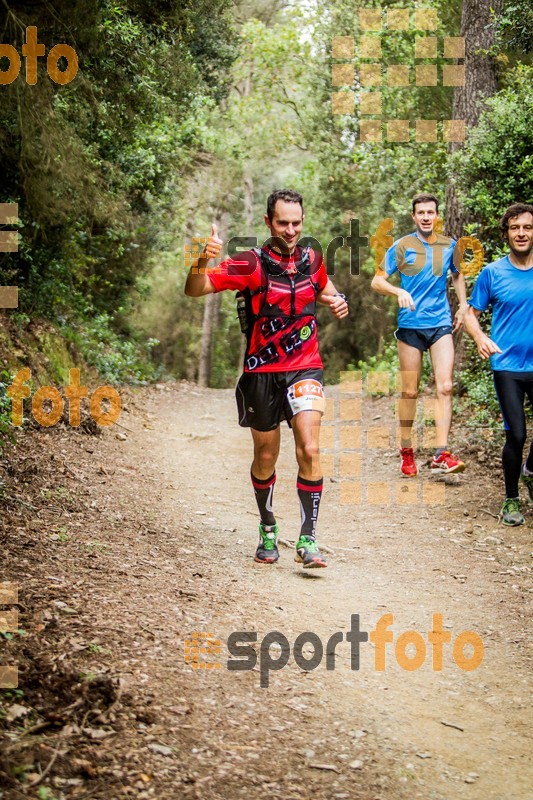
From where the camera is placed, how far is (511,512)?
6906 millimetres

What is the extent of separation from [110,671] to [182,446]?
7.35 meters

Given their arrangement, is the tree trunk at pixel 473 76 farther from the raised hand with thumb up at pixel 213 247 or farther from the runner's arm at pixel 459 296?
the raised hand with thumb up at pixel 213 247

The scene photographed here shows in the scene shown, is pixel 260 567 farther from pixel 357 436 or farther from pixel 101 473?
pixel 357 436

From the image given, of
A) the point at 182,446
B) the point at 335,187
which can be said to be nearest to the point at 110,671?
the point at 182,446

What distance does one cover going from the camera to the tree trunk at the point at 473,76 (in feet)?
36.7

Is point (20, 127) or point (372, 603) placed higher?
point (20, 127)

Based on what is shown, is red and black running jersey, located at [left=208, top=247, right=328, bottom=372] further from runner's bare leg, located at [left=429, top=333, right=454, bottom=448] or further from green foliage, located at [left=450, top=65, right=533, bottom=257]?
green foliage, located at [left=450, top=65, right=533, bottom=257]

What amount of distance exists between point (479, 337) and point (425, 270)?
156cm

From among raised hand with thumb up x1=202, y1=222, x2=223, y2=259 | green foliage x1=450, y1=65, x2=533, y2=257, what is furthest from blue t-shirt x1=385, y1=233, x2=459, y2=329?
raised hand with thumb up x1=202, y1=222, x2=223, y2=259

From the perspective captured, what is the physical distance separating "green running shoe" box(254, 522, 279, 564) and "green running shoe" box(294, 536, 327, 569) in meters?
0.20

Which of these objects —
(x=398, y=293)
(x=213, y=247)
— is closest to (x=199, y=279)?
(x=213, y=247)

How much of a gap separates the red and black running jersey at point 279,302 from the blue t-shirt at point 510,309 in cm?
189

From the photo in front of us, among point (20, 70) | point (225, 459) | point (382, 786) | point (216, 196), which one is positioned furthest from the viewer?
point (216, 196)

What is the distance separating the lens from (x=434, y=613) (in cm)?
505
